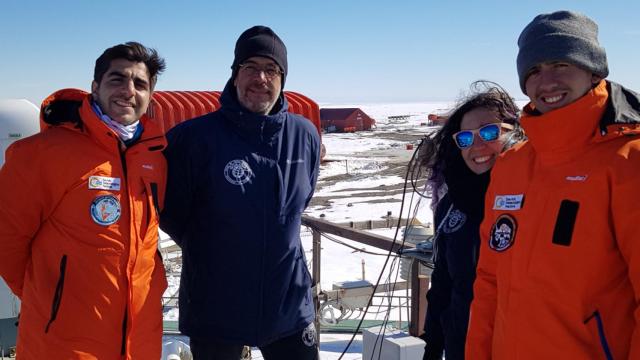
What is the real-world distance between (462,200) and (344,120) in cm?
4588

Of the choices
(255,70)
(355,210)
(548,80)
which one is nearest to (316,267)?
(255,70)

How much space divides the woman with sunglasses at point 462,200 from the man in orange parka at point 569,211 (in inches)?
14.1

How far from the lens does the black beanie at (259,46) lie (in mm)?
2410

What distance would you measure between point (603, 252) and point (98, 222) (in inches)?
62.0

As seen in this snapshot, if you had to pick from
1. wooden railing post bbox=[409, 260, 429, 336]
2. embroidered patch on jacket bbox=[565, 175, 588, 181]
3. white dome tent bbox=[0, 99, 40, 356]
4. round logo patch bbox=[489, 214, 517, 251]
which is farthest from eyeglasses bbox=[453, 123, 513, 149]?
white dome tent bbox=[0, 99, 40, 356]

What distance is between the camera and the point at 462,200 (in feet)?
7.16

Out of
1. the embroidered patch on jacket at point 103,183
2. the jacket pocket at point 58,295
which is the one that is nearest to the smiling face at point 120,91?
the embroidered patch on jacket at point 103,183

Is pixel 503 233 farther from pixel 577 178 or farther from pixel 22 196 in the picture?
pixel 22 196

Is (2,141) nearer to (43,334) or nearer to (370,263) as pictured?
(43,334)

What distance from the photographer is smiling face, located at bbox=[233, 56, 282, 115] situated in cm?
242

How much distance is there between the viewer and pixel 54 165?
2020mm

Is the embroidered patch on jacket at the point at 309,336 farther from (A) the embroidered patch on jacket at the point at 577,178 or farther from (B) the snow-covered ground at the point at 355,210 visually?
(A) the embroidered patch on jacket at the point at 577,178

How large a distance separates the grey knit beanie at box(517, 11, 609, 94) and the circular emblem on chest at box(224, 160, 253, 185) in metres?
1.15

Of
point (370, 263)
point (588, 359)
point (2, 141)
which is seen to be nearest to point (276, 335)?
point (588, 359)
